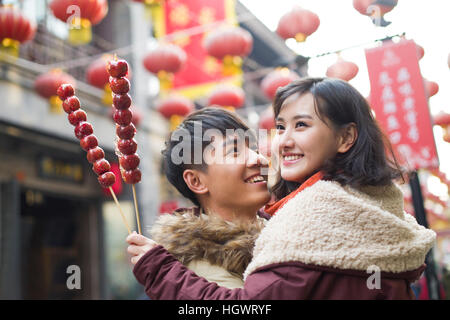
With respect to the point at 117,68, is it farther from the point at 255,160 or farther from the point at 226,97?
the point at 226,97

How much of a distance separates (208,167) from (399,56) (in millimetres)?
3344

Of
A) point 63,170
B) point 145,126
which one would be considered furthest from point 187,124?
point 145,126

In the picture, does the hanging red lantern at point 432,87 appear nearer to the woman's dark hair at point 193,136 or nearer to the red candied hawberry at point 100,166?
the woman's dark hair at point 193,136

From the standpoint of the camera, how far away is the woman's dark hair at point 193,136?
7.57 feet

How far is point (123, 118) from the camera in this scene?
1943 millimetres

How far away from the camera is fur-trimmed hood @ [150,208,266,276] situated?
1958 mm

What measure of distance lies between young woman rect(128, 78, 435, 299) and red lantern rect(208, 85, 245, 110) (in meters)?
5.64

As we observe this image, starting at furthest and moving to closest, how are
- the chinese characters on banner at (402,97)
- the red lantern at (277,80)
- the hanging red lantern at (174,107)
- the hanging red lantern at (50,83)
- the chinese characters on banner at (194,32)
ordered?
the hanging red lantern at (174,107) → the chinese characters on banner at (194,32) → the red lantern at (277,80) → the hanging red lantern at (50,83) → the chinese characters on banner at (402,97)

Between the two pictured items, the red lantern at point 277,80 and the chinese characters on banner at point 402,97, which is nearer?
the chinese characters on banner at point 402,97

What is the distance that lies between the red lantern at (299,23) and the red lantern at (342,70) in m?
0.51

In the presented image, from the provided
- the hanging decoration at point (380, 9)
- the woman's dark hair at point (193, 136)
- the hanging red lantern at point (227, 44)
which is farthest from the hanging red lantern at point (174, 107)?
the woman's dark hair at point (193, 136)

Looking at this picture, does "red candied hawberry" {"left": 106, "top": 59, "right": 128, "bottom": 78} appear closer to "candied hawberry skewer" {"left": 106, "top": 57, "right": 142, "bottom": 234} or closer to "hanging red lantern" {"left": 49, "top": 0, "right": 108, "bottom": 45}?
"candied hawberry skewer" {"left": 106, "top": 57, "right": 142, "bottom": 234}

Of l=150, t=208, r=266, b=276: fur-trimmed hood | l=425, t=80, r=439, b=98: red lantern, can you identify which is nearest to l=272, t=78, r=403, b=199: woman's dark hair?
l=150, t=208, r=266, b=276: fur-trimmed hood

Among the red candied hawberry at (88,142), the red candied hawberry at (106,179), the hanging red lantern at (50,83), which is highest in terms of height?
the hanging red lantern at (50,83)
